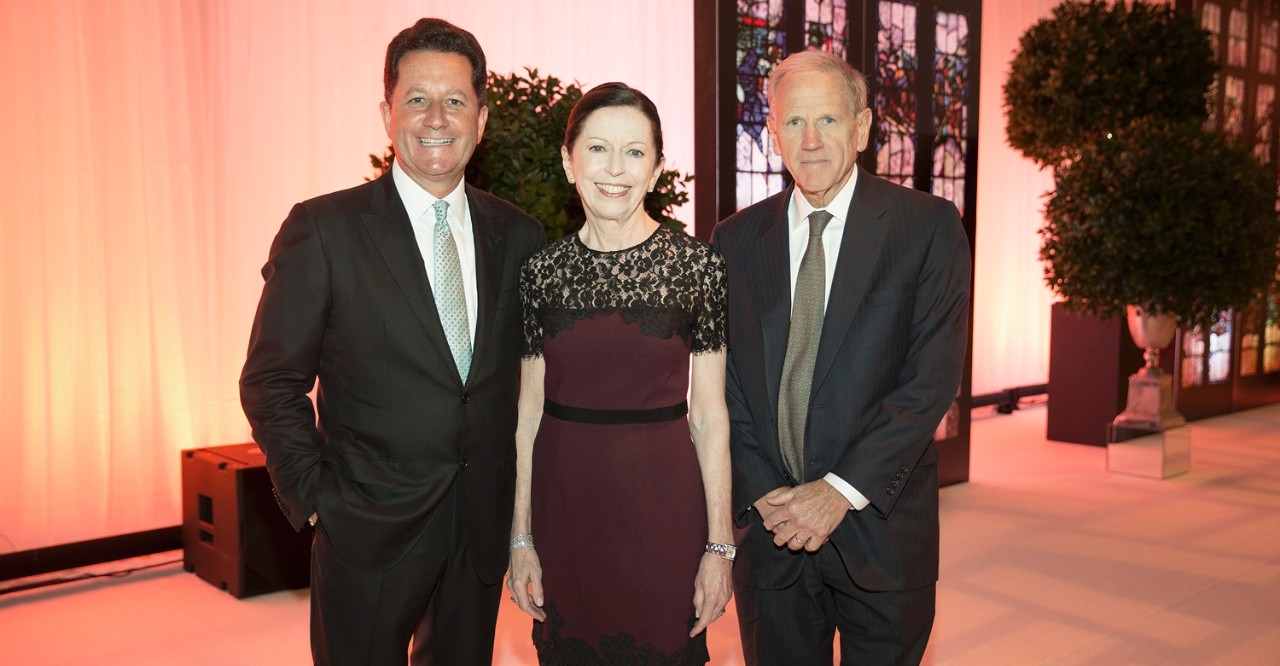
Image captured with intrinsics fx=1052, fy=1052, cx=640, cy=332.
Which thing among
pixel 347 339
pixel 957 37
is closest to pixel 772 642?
pixel 347 339

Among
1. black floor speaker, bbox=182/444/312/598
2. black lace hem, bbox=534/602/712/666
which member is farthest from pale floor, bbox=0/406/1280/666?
black lace hem, bbox=534/602/712/666

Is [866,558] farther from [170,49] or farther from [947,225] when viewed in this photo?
[170,49]

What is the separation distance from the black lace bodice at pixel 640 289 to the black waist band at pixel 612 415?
14 cm

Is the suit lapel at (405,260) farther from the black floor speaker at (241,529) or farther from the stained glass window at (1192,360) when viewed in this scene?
the stained glass window at (1192,360)

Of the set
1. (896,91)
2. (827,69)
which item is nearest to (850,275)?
(827,69)

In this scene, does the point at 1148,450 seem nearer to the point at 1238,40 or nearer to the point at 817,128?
the point at 1238,40

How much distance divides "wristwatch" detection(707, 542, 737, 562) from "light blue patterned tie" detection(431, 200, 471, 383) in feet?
→ 2.10

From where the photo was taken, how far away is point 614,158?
216 centimetres

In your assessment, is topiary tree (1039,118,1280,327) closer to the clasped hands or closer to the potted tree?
the potted tree

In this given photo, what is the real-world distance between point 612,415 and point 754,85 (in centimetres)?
Answer: 355

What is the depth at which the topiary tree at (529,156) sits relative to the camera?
3467mm

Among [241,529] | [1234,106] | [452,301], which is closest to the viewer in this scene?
[452,301]

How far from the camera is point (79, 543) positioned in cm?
482

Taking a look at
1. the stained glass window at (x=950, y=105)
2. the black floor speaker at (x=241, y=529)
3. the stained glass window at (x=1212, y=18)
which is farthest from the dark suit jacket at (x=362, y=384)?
the stained glass window at (x=1212, y=18)
